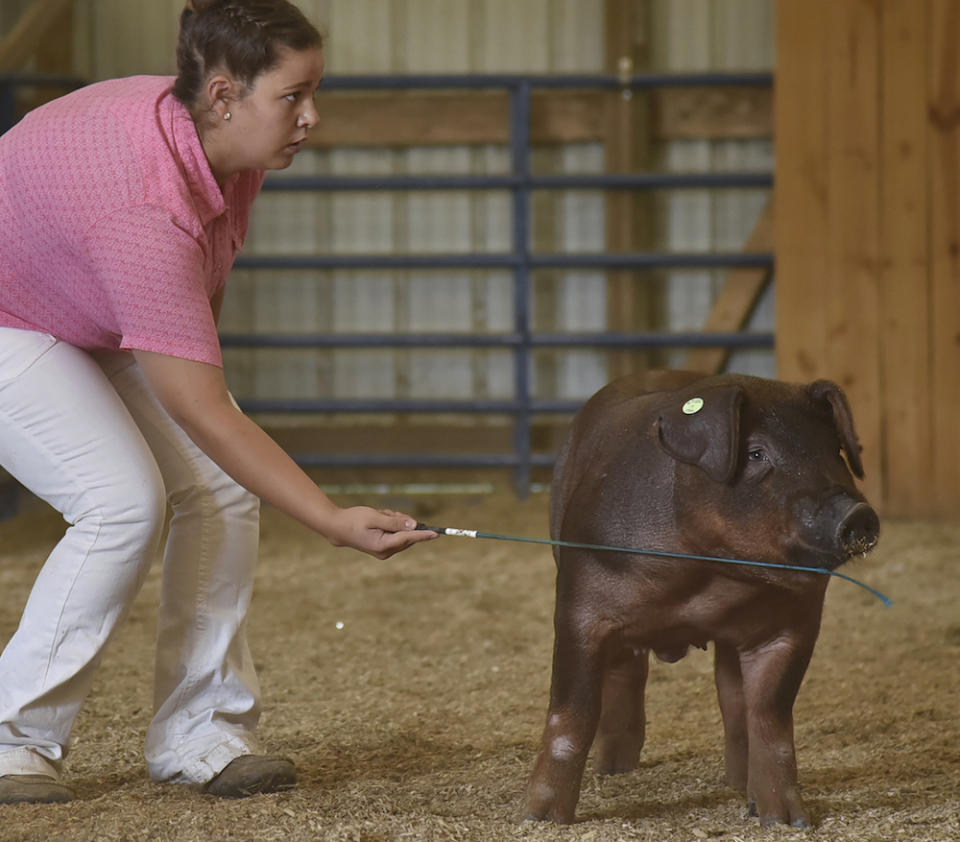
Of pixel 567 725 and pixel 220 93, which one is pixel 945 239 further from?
pixel 220 93

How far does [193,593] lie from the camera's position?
239cm

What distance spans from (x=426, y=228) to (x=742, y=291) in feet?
5.28

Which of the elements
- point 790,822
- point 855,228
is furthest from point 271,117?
point 855,228

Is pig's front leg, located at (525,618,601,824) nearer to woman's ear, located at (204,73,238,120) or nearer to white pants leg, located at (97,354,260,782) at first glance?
white pants leg, located at (97,354,260,782)

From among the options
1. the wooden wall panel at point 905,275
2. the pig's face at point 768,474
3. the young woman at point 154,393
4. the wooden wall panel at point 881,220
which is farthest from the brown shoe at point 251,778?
the wooden wall panel at point 905,275

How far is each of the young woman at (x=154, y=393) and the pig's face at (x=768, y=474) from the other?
0.40 metres

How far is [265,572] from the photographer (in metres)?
4.76

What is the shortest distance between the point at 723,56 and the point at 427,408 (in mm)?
2255

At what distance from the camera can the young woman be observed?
2.03 m

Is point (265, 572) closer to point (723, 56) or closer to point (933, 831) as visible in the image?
point (933, 831)

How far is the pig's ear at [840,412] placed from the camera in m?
2.02

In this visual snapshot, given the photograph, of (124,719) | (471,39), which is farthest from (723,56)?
(124,719)

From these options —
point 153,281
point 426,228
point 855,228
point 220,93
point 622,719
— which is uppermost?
point 220,93

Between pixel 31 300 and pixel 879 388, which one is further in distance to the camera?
pixel 879 388
